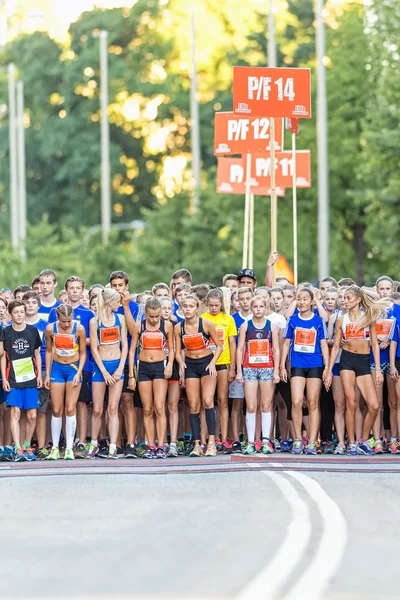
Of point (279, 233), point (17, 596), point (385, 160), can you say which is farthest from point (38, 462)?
point (279, 233)

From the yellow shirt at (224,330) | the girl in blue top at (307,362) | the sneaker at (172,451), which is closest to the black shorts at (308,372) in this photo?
the girl in blue top at (307,362)

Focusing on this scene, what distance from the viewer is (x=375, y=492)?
43.7 ft

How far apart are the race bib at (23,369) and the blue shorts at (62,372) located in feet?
0.78

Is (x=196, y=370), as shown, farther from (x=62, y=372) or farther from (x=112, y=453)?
(x=62, y=372)

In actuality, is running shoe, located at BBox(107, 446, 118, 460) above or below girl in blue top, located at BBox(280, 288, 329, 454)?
below

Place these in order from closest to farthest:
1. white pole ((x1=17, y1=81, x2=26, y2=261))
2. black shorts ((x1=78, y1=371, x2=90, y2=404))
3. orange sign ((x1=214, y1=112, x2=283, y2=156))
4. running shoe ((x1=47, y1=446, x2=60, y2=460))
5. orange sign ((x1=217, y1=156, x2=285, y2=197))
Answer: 1. running shoe ((x1=47, y1=446, x2=60, y2=460))
2. black shorts ((x1=78, y1=371, x2=90, y2=404))
3. orange sign ((x1=214, y1=112, x2=283, y2=156))
4. orange sign ((x1=217, y1=156, x2=285, y2=197))
5. white pole ((x1=17, y1=81, x2=26, y2=261))

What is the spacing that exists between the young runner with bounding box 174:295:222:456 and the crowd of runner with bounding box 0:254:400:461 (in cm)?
1

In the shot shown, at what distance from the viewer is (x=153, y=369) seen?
1736 centimetres

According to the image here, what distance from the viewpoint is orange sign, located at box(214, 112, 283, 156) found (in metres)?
24.3

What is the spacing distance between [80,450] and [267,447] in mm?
2109

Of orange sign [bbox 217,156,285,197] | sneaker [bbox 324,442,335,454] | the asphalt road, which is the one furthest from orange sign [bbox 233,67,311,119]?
the asphalt road

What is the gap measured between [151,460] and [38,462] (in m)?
1.14

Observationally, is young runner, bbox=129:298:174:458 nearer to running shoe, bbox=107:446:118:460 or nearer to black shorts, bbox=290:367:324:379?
running shoe, bbox=107:446:118:460

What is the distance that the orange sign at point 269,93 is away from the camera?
2169 centimetres
